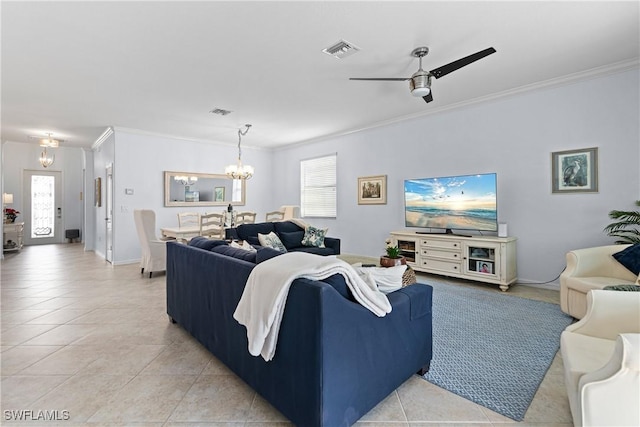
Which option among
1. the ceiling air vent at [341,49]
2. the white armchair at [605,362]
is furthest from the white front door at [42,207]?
the white armchair at [605,362]

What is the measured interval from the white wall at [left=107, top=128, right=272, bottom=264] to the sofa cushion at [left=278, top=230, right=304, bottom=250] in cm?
297

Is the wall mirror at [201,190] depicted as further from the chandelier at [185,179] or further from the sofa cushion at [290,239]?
the sofa cushion at [290,239]

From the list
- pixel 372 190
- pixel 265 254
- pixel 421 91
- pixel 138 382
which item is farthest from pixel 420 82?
pixel 138 382

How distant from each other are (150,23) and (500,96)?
14.2 ft

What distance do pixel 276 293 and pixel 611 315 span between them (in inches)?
74.3

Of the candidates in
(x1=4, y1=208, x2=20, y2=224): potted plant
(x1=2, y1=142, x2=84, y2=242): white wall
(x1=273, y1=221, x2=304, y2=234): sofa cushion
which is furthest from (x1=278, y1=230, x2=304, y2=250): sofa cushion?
(x1=2, y1=142, x2=84, y2=242): white wall

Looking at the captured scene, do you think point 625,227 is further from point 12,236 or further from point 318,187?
point 12,236

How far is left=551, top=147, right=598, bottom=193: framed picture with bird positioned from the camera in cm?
367

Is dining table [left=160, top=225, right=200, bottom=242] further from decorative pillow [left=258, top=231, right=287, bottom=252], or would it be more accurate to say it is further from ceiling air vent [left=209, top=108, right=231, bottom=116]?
ceiling air vent [left=209, top=108, right=231, bottom=116]

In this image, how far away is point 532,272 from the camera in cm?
415

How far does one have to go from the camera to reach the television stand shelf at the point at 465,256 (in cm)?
397

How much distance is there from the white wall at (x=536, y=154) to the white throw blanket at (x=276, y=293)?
3543 mm

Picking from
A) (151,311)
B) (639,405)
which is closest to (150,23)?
(151,311)

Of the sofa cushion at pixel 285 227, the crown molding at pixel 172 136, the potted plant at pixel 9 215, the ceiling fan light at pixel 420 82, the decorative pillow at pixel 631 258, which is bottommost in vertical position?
the decorative pillow at pixel 631 258
